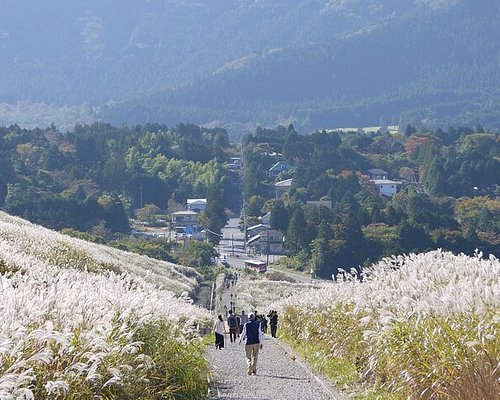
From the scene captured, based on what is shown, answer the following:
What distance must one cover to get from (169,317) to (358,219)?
76.3 m

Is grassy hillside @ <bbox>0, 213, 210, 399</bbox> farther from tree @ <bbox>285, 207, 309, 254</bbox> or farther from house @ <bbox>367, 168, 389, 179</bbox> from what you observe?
house @ <bbox>367, 168, 389, 179</bbox>

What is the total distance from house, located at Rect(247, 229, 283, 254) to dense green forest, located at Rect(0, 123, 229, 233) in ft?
43.9

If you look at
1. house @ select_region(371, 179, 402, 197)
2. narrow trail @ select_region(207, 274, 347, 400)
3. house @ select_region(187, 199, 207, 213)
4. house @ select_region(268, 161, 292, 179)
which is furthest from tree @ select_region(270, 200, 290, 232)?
narrow trail @ select_region(207, 274, 347, 400)

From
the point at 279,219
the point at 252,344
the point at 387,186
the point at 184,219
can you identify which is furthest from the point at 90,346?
the point at 387,186

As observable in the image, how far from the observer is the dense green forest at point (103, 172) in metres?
107

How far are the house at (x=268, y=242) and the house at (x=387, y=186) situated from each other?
135 feet

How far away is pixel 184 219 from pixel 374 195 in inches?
873

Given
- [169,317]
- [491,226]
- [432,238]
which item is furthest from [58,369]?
[491,226]

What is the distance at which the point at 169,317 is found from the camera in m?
12.9

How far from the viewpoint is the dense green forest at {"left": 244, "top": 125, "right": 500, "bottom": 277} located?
3265 inches

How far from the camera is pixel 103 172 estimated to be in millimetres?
139250

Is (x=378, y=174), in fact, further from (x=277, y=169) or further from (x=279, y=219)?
(x=279, y=219)

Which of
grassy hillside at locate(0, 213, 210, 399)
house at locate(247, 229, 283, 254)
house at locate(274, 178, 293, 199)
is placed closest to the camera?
grassy hillside at locate(0, 213, 210, 399)

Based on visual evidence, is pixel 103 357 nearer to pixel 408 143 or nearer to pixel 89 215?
pixel 89 215
